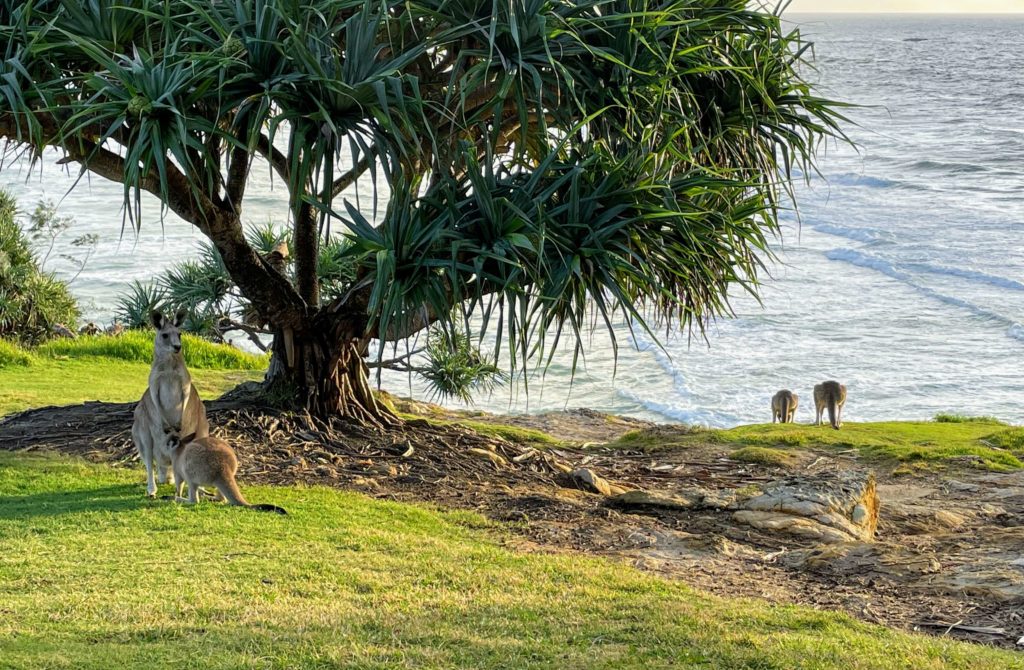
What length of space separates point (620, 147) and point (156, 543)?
482 cm

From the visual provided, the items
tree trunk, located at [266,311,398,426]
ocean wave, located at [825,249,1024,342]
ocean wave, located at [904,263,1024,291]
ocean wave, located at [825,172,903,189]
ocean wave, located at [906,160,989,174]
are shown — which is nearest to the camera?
tree trunk, located at [266,311,398,426]

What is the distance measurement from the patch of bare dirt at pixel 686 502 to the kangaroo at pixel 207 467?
1232mm

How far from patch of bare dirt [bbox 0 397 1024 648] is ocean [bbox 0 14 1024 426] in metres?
1.83

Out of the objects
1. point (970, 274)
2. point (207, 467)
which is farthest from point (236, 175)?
point (970, 274)

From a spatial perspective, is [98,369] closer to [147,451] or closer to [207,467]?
[147,451]

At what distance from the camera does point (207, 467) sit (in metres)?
8.70

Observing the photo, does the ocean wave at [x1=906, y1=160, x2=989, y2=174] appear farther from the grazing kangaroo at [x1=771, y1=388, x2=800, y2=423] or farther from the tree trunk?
the tree trunk

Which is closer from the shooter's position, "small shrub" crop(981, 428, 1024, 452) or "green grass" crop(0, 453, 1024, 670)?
"green grass" crop(0, 453, 1024, 670)

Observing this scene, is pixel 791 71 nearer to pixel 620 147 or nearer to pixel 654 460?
pixel 620 147

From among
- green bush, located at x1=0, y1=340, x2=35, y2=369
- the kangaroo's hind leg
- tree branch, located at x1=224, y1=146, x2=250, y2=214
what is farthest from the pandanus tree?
green bush, located at x1=0, y1=340, x2=35, y2=369

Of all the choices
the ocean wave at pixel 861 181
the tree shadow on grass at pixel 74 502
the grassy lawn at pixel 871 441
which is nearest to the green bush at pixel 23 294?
the tree shadow on grass at pixel 74 502

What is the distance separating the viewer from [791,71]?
35.0 ft

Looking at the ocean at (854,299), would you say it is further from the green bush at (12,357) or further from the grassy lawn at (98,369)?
the green bush at (12,357)

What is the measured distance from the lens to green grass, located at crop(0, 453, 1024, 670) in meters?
5.91
